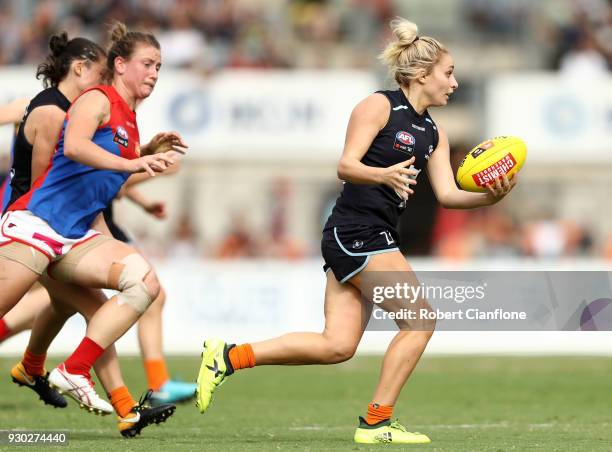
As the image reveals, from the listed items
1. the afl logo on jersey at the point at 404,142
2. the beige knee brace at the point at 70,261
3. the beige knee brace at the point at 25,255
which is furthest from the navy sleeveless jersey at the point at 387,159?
the beige knee brace at the point at 25,255

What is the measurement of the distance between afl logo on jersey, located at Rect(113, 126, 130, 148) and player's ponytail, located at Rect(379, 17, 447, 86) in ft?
4.79

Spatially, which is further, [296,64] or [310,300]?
[296,64]

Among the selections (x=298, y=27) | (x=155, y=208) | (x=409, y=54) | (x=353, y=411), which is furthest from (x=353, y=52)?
(x=409, y=54)

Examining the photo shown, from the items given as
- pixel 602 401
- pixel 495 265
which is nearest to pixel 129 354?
pixel 495 265

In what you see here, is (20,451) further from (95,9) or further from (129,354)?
(95,9)

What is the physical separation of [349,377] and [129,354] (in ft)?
11.8

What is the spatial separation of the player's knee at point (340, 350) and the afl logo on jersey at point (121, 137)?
154 cm

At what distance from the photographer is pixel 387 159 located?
6.97 metres

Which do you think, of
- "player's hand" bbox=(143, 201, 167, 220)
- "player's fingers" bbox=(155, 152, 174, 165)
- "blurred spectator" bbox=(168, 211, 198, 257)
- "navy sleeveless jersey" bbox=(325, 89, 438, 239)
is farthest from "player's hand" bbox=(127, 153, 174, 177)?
"blurred spectator" bbox=(168, 211, 198, 257)

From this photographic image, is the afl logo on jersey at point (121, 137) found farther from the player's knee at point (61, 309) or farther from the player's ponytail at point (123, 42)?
the player's knee at point (61, 309)

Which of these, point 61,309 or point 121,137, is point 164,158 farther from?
point 61,309

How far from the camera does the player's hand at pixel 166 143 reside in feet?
23.7

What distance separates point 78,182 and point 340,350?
65.2 inches

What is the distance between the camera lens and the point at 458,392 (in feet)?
36.3
